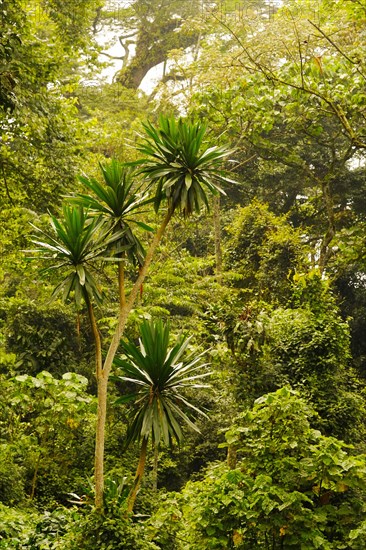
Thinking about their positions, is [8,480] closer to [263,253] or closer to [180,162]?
[180,162]

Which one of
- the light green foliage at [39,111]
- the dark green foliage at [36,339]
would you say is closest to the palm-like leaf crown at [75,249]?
the light green foliage at [39,111]

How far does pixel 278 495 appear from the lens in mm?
5059

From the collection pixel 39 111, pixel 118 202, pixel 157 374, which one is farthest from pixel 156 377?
pixel 39 111

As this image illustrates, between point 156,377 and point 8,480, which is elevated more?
point 156,377

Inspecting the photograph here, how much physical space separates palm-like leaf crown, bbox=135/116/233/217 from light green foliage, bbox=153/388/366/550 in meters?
1.97

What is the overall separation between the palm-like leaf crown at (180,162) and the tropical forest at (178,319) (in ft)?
0.05

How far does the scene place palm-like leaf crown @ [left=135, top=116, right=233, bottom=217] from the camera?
4.87m

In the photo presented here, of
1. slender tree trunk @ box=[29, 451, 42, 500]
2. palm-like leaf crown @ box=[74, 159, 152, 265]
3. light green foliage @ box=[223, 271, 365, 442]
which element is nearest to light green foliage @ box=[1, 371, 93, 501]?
slender tree trunk @ box=[29, 451, 42, 500]

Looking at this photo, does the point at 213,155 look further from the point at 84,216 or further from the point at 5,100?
the point at 5,100

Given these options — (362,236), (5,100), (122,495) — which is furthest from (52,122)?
(122,495)

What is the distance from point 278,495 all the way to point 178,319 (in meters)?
5.89

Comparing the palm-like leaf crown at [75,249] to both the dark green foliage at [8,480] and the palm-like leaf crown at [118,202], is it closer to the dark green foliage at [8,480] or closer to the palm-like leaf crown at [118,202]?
the palm-like leaf crown at [118,202]

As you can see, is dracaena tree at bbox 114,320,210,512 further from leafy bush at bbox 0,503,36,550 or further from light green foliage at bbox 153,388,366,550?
leafy bush at bbox 0,503,36,550

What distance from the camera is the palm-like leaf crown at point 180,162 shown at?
16.0 feet
